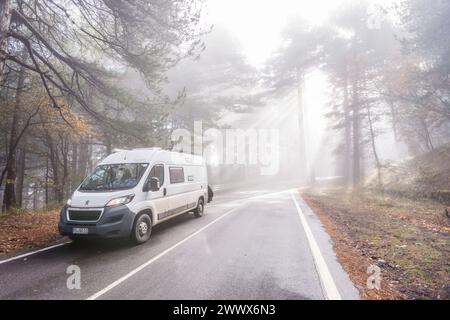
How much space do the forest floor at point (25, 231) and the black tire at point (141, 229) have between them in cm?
249

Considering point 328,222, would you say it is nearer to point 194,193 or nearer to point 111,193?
point 194,193

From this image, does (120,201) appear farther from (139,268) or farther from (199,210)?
(199,210)

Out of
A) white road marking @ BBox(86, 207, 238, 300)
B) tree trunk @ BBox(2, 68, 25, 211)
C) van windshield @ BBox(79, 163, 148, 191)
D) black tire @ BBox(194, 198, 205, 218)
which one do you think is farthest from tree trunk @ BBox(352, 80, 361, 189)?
tree trunk @ BBox(2, 68, 25, 211)

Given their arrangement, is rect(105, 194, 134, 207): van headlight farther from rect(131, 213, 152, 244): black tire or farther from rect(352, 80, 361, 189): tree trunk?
rect(352, 80, 361, 189): tree trunk

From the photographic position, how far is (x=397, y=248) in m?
6.82

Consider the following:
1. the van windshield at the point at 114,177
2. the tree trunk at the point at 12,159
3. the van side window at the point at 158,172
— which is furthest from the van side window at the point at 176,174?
the tree trunk at the point at 12,159

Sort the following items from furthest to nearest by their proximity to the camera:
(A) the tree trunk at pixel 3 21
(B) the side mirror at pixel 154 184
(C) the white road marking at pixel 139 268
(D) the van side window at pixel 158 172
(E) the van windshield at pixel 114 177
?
1. (D) the van side window at pixel 158 172
2. (A) the tree trunk at pixel 3 21
3. (B) the side mirror at pixel 154 184
4. (E) the van windshield at pixel 114 177
5. (C) the white road marking at pixel 139 268

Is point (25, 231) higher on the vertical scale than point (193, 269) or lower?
higher

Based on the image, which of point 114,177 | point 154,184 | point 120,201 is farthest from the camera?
point 114,177

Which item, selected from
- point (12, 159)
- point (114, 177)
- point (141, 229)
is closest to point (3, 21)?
point (114, 177)

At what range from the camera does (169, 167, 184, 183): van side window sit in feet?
31.7

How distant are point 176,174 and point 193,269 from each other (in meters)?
4.88

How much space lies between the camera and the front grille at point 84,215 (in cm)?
687

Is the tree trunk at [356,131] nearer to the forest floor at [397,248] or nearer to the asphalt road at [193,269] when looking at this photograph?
the forest floor at [397,248]
